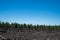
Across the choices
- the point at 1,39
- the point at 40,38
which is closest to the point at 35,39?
the point at 40,38

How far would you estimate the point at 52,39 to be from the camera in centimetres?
1257

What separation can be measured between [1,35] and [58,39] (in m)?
5.71

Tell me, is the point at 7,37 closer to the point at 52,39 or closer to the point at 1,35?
the point at 1,35

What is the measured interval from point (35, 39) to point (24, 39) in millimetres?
1074

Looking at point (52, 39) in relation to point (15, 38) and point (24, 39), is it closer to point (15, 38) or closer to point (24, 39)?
point (24, 39)

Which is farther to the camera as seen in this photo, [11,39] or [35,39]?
[35,39]

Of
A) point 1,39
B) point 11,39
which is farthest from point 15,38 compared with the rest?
point 1,39

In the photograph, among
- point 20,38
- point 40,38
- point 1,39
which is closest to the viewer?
point 1,39

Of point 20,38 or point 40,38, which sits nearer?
point 20,38

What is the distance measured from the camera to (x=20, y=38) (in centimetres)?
1156

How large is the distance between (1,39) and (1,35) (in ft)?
3.32

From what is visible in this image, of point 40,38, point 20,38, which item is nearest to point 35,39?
point 40,38

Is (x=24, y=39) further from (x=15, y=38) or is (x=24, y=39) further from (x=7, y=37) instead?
(x=7, y=37)

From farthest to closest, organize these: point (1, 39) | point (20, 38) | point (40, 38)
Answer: point (40, 38), point (20, 38), point (1, 39)
